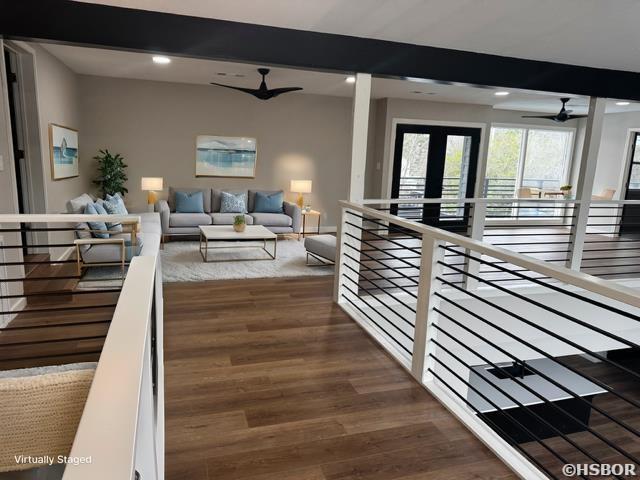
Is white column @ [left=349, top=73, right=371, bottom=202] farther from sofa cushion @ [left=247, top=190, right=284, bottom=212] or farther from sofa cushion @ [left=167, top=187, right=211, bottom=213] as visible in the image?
sofa cushion @ [left=167, top=187, right=211, bottom=213]

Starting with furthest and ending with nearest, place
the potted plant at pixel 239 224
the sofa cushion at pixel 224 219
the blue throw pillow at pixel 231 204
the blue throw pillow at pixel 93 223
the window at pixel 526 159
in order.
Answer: the window at pixel 526 159, the blue throw pillow at pixel 231 204, the sofa cushion at pixel 224 219, the potted plant at pixel 239 224, the blue throw pillow at pixel 93 223

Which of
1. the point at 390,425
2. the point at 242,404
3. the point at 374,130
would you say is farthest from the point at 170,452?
the point at 374,130

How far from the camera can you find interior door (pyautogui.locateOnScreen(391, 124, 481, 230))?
8.34m

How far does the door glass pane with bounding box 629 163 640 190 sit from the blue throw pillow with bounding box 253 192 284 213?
678 centimetres

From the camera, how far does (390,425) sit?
2303mm

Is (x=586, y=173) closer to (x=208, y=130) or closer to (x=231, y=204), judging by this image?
(x=231, y=204)

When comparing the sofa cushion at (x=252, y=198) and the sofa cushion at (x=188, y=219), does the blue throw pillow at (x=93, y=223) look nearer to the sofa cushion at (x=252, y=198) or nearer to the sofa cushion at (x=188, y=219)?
the sofa cushion at (x=188, y=219)

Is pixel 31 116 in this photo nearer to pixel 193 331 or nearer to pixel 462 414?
pixel 193 331

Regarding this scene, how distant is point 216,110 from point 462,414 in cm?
663

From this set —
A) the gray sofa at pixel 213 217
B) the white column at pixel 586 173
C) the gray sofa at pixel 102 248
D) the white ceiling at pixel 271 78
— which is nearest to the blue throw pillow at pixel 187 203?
the gray sofa at pixel 213 217

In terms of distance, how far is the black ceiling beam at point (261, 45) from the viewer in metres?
3.36

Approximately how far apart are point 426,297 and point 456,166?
6491 millimetres

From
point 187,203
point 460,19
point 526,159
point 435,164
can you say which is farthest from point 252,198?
point 526,159

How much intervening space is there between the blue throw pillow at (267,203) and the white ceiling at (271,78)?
1.77 meters
